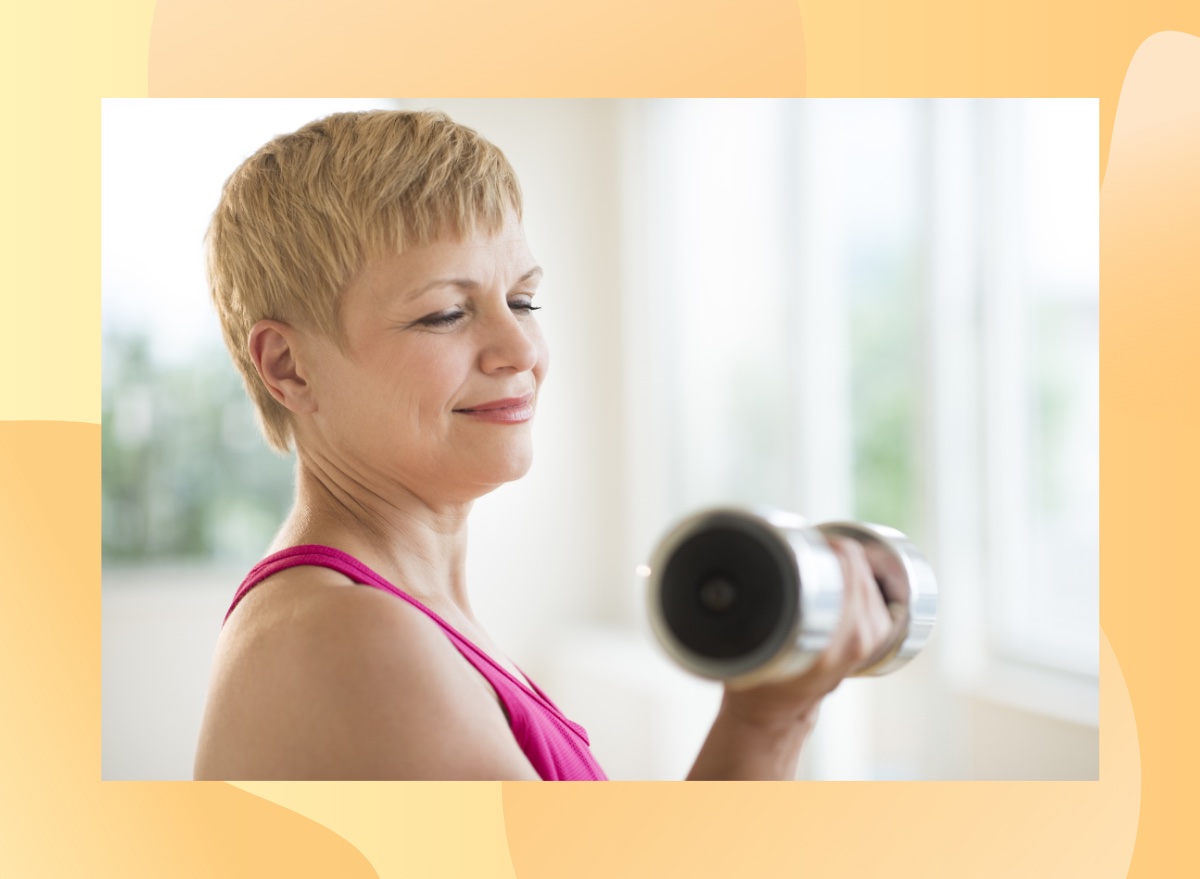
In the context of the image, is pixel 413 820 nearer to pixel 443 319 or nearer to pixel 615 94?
pixel 443 319

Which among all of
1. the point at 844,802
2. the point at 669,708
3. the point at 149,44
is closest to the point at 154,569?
the point at 669,708

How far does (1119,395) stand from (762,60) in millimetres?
482

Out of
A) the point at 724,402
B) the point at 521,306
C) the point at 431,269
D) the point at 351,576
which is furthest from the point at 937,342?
the point at 351,576

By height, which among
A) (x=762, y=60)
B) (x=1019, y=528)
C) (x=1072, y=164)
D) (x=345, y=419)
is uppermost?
(x=1072, y=164)

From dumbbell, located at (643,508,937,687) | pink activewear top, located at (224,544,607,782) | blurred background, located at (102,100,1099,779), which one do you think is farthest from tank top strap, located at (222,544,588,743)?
blurred background, located at (102,100,1099,779)

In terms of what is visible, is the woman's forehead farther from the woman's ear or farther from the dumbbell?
the dumbbell

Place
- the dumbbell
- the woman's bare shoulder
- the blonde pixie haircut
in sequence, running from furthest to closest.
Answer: the blonde pixie haircut → the woman's bare shoulder → the dumbbell

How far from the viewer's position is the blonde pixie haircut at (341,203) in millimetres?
878

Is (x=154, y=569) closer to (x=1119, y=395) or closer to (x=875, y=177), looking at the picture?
(x=875, y=177)

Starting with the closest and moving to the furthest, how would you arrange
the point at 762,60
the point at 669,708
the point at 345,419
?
the point at 345,419 < the point at 762,60 < the point at 669,708

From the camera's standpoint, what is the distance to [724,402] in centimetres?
316

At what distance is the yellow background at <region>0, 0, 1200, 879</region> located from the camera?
3.40 feet

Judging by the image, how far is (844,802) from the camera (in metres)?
1.01

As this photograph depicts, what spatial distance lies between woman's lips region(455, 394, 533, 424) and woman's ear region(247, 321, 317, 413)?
131mm
